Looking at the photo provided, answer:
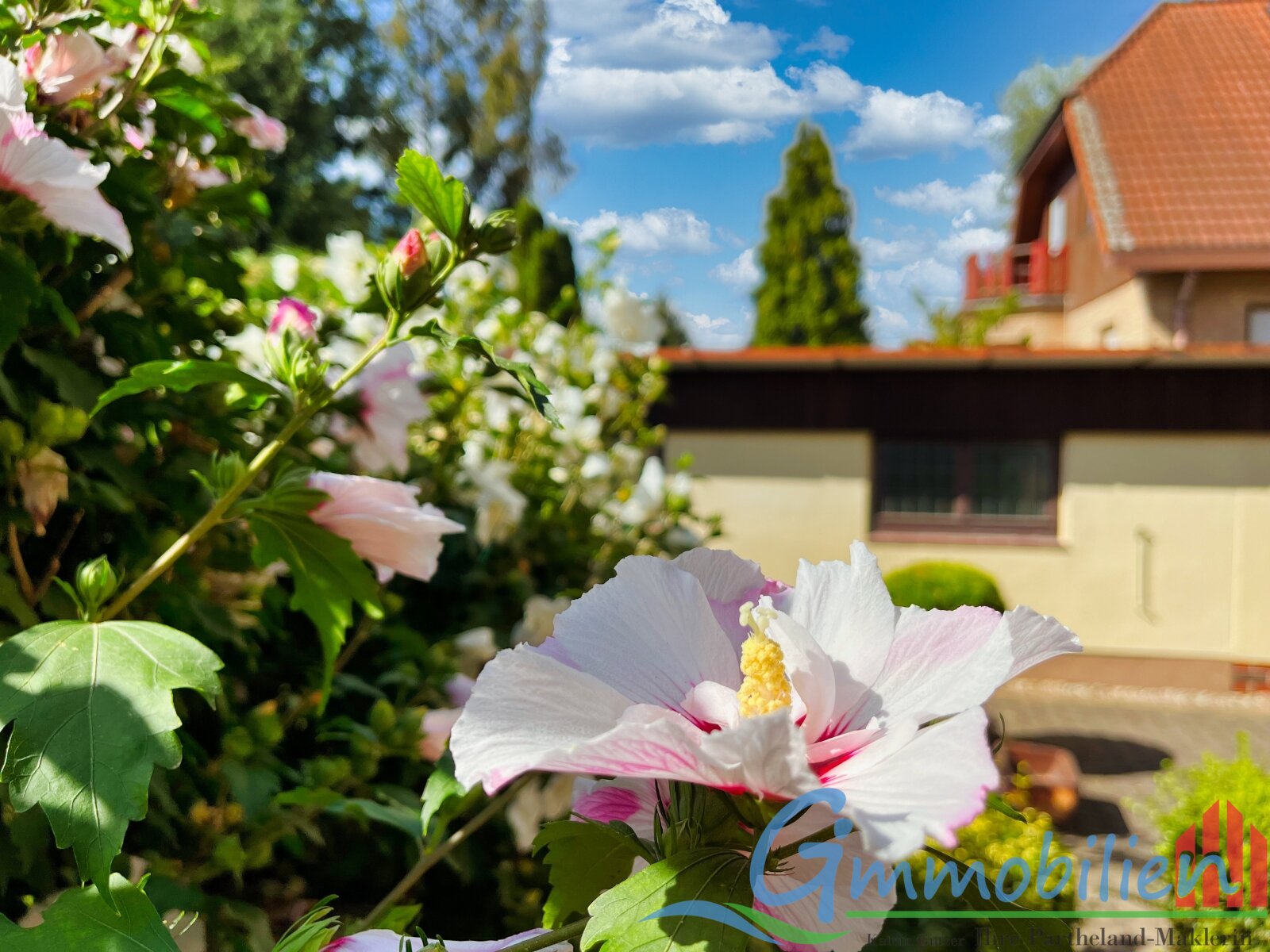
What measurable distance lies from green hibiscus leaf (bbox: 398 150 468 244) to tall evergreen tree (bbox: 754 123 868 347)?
570 inches

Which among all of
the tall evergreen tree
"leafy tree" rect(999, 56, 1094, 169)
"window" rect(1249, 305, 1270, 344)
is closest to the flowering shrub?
"window" rect(1249, 305, 1270, 344)

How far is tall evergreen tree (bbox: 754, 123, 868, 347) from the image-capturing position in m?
15.0

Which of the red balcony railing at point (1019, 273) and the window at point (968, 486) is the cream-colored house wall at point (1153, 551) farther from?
the red balcony railing at point (1019, 273)

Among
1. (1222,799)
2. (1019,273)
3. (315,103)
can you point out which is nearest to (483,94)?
(315,103)

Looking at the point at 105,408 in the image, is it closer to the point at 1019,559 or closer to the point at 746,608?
the point at 746,608

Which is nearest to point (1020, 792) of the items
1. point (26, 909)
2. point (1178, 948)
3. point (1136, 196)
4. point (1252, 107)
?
point (1178, 948)

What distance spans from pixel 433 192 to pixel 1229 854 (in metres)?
2.83

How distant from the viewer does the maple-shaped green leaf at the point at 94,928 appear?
39 cm

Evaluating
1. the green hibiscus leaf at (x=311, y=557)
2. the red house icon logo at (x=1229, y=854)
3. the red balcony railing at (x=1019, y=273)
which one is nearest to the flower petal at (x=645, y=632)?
the green hibiscus leaf at (x=311, y=557)

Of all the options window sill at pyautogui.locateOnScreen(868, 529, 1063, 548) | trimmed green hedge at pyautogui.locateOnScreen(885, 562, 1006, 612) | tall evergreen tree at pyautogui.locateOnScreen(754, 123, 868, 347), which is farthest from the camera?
tall evergreen tree at pyautogui.locateOnScreen(754, 123, 868, 347)

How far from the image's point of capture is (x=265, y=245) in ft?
41.9

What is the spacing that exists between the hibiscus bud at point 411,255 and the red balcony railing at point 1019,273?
10.9 meters

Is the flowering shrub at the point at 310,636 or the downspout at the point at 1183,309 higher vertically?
the downspout at the point at 1183,309

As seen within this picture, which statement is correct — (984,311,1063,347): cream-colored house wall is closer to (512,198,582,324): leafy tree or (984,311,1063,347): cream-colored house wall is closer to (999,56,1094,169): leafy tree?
(512,198,582,324): leafy tree
